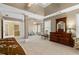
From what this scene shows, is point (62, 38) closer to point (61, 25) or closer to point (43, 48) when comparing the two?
point (61, 25)

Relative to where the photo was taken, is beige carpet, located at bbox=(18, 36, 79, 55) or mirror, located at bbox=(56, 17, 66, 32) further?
mirror, located at bbox=(56, 17, 66, 32)

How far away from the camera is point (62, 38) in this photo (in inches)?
122

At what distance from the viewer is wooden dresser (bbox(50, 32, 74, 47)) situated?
2.96 metres

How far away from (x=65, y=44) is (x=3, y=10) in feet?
5.51

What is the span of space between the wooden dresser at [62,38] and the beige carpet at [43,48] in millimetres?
105

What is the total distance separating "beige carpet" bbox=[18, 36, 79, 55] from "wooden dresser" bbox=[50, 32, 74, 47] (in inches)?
4.1

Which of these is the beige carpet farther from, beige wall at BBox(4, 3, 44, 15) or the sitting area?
beige wall at BBox(4, 3, 44, 15)

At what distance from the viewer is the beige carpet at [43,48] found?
113 inches

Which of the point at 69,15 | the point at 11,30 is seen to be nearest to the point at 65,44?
the point at 69,15

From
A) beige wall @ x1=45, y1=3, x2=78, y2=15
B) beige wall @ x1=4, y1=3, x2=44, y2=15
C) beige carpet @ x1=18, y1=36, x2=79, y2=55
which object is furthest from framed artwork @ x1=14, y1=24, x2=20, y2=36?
beige wall @ x1=45, y1=3, x2=78, y2=15

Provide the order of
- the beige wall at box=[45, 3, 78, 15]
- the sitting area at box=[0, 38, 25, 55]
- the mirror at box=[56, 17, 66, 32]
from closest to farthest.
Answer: the sitting area at box=[0, 38, 25, 55] < the beige wall at box=[45, 3, 78, 15] < the mirror at box=[56, 17, 66, 32]

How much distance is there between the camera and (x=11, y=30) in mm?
3080
